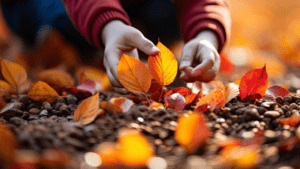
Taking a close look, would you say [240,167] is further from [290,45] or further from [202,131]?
[290,45]

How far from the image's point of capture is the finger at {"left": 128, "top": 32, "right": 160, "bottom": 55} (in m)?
0.68

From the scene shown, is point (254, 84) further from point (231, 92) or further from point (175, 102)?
point (175, 102)

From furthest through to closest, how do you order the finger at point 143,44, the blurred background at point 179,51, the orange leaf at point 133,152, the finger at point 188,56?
the blurred background at point 179,51, the finger at point 188,56, the finger at point 143,44, the orange leaf at point 133,152

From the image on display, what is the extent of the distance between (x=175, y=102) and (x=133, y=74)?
0.12 m

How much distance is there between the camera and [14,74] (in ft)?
2.79

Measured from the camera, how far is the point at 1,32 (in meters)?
1.50

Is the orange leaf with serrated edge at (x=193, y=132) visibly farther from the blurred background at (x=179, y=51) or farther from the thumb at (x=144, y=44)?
the blurred background at (x=179, y=51)

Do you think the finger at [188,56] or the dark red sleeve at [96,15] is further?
the dark red sleeve at [96,15]

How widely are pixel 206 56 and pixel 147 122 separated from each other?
0.35 meters

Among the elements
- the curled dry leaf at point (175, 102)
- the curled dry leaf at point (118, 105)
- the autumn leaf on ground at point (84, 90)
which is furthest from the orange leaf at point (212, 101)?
the autumn leaf on ground at point (84, 90)

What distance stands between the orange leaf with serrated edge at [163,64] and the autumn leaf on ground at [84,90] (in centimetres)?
25

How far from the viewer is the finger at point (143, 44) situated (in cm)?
68

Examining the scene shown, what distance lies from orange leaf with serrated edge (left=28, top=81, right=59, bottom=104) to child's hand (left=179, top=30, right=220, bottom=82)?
36 cm

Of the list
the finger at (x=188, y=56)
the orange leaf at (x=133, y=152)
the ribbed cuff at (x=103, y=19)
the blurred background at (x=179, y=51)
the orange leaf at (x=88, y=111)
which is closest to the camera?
the orange leaf at (x=133, y=152)
